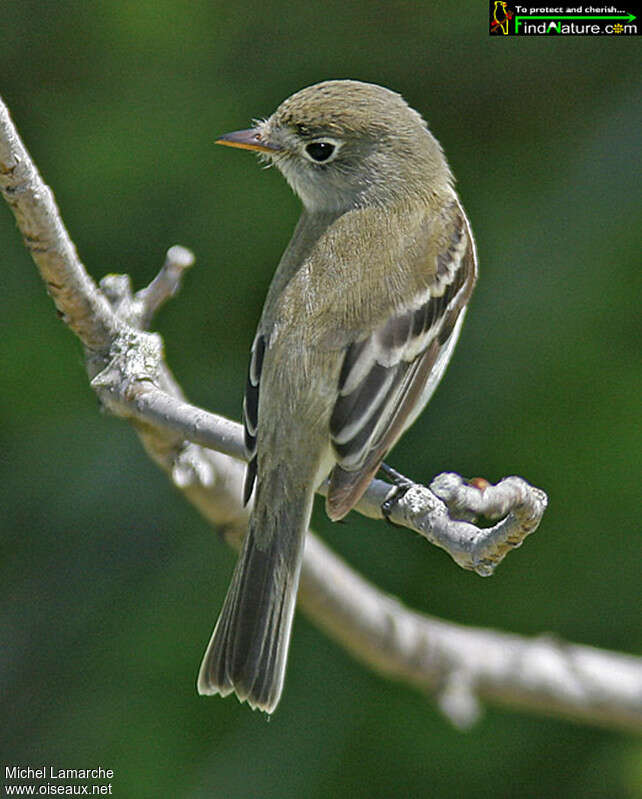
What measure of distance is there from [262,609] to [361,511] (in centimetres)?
37

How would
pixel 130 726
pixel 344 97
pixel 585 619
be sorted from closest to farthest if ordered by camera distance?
pixel 344 97 < pixel 130 726 < pixel 585 619

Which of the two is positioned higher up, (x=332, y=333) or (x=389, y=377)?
(x=332, y=333)

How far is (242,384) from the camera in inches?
181

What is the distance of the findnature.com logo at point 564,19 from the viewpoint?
4.47 meters

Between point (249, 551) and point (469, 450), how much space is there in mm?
1474

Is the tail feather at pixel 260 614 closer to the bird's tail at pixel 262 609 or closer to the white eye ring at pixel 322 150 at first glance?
the bird's tail at pixel 262 609

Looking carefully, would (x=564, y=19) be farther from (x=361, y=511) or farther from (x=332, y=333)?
(x=361, y=511)

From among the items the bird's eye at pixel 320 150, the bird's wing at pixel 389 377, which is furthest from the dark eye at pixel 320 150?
the bird's wing at pixel 389 377

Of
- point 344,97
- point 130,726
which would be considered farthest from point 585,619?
point 344,97

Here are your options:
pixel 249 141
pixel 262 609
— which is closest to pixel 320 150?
pixel 249 141

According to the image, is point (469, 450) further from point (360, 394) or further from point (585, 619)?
point (360, 394)

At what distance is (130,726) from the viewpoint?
4.35 meters

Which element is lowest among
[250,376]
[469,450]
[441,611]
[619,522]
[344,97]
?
[441,611]

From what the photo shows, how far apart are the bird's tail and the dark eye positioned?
1112mm
